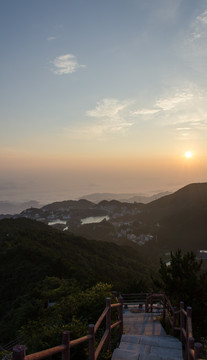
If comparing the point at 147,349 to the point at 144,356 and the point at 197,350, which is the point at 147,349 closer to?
the point at 144,356

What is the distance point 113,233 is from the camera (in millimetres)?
125875

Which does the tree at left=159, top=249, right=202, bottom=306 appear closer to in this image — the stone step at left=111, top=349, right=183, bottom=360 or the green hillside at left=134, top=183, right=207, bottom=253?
the stone step at left=111, top=349, right=183, bottom=360

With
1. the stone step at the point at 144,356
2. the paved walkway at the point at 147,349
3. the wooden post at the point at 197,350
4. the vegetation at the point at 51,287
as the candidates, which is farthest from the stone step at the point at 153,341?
the wooden post at the point at 197,350

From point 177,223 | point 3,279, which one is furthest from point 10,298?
point 177,223

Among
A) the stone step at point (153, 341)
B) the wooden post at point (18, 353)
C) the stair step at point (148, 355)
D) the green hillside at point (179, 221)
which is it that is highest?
the wooden post at point (18, 353)

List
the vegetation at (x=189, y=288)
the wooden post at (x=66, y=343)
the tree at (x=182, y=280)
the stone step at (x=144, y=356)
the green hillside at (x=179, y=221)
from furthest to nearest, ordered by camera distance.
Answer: the green hillside at (x=179, y=221) < the tree at (x=182, y=280) < the vegetation at (x=189, y=288) < the stone step at (x=144, y=356) < the wooden post at (x=66, y=343)

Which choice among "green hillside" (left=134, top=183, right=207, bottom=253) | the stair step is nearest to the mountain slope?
the stair step

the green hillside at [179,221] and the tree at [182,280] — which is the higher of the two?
the tree at [182,280]

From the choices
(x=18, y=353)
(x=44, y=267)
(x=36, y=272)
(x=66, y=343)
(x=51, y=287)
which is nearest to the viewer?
(x=18, y=353)

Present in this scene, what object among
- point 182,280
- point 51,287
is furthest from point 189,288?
point 51,287

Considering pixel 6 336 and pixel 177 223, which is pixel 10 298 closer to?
pixel 6 336

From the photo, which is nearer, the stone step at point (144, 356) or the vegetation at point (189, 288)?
the stone step at point (144, 356)

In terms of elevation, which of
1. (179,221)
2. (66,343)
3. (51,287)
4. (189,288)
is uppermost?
(66,343)

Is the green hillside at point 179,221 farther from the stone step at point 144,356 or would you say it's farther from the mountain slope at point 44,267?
the stone step at point 144,356
